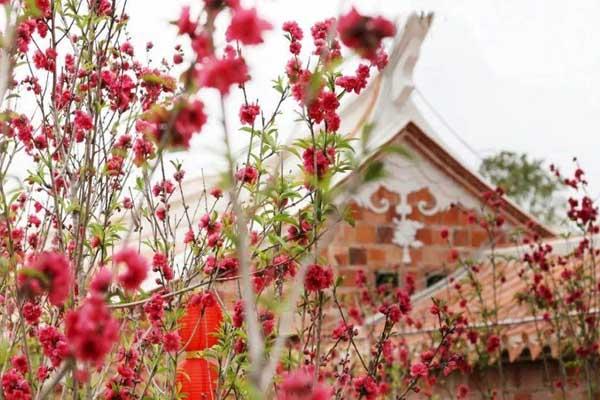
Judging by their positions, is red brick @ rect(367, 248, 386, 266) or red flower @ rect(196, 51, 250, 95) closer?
red flower @ rect(196, 51, 250, 95)

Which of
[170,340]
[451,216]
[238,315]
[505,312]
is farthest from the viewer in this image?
[451,216]

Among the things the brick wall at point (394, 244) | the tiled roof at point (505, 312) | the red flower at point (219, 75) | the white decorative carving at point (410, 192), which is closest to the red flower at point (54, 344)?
the red flower at point (219, 75)

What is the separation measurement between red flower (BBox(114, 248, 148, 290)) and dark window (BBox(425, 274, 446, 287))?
8351 mm

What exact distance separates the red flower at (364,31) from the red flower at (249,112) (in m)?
1.78

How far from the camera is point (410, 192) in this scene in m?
9.45

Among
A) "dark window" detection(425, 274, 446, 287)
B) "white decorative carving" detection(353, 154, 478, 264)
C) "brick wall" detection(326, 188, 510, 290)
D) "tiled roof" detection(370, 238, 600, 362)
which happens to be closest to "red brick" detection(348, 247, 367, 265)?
"brick wall" detection(326, 188, 510, 290)

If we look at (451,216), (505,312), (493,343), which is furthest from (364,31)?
(451,216)

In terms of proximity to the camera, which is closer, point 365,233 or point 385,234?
point 365,233

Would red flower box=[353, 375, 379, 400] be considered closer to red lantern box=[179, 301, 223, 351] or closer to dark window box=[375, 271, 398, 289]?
red lantern box=[179, 301, 223, 351]

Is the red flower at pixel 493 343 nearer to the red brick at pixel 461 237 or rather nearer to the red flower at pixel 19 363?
the red brick at pixel 461 237

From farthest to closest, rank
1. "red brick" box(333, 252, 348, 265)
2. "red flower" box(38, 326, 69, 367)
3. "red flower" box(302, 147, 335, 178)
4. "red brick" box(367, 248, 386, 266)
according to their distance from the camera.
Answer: "red brick" box(367, 248, 386, 266)
"red brick" box(333, 252, 348, 265)
"red flower" box(302, 147, 335, 178)
"red flower" box(38, 326, 69, 367)

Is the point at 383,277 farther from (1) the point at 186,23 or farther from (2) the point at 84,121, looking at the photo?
(1) the point at 186,23

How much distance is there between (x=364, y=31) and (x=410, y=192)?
25.9 feet

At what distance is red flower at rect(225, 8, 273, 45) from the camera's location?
1.56 metres
